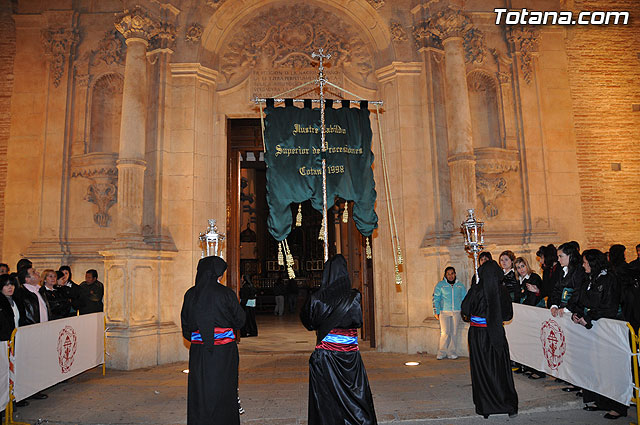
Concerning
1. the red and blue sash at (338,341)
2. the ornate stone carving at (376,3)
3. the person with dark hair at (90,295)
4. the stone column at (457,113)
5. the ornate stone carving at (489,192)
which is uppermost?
the ornate stone carving at (376,3)

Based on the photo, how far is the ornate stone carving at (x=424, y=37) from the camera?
412 inches

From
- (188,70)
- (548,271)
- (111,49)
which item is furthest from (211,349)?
(111,49)

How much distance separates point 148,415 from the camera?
229 inches

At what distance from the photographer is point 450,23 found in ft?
32.7

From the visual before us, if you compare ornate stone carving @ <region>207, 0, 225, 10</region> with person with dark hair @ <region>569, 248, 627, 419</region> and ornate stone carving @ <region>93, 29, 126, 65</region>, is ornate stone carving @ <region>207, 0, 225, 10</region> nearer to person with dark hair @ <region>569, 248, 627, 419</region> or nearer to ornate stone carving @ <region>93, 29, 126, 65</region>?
ornate stone carving @ <region>93, 29, 126, 65</region>

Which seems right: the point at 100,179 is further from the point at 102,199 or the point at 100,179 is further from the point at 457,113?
the point at 457,113

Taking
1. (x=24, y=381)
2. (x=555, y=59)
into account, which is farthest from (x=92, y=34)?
(x=555, y=59)

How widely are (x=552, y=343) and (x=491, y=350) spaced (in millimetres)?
1493

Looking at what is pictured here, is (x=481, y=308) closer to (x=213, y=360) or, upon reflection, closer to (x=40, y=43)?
(x=213, y=360)

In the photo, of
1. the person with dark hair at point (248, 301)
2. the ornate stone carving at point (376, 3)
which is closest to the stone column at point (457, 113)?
the ornate stone carving at point (376, 3)

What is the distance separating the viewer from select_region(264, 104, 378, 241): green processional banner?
7.11 m

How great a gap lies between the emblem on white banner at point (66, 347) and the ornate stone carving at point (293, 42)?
6.68 metres

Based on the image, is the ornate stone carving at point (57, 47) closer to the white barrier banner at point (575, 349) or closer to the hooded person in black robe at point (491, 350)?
the hooded person in black robe at point (491, 350)

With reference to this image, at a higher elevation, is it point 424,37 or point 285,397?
point 424,37
